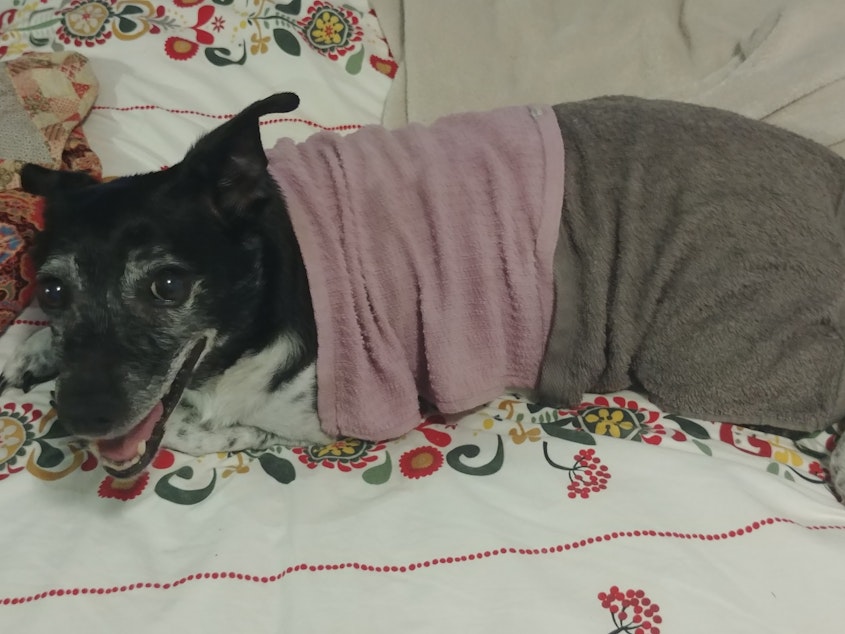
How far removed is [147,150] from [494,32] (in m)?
1.25

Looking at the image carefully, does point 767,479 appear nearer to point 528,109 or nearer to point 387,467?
point 387,467

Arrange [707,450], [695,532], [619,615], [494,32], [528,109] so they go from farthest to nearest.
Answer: [494,32], [528,109], [707,450], [695,532], [619,615]

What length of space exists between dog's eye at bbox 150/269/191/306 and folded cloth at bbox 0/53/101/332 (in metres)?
0.67

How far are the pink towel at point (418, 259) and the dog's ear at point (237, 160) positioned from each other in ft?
0.42

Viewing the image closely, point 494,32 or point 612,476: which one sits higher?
point 494,32

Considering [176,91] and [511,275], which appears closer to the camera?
[511,275]

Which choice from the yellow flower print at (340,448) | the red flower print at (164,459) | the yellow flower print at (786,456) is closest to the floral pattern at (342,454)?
the yellow flower print at (340,448)

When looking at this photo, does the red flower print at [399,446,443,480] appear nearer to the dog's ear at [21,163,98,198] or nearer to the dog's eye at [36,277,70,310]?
the dog's eye at [36,277,70,310]

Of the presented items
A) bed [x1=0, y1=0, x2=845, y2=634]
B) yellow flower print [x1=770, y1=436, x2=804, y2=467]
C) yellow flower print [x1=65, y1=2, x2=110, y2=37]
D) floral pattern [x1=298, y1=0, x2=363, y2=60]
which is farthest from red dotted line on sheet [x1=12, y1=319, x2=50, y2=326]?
yellow flower print [x1=770, y1=436, x2=804, y2=467]

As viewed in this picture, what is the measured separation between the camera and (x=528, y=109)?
1868mm

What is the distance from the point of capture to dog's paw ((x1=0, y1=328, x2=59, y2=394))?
1.81 m

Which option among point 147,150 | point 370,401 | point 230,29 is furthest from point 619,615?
point 230,29

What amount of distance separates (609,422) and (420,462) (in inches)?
18.4

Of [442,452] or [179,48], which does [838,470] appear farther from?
[179,48]
